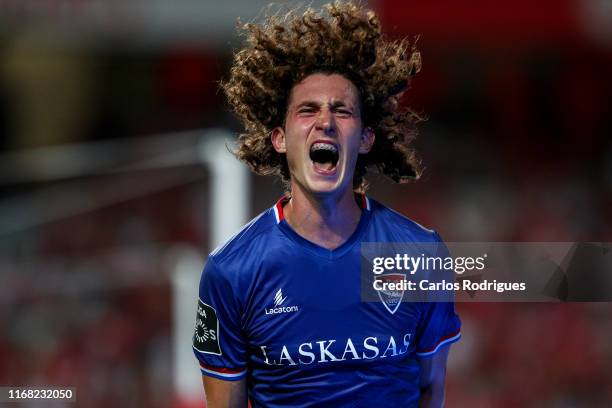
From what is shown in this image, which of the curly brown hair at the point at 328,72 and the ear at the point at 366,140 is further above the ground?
the curly brown hair at the point at 328,72

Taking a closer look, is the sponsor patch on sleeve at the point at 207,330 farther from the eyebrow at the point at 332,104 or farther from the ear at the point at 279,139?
the eyebrow at the point at 332,104

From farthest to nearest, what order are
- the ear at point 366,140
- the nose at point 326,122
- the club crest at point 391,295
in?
the ear at point 366,140, the club crest at point 391,295, the nose at point 326,122

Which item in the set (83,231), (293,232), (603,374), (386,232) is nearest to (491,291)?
(386,232)

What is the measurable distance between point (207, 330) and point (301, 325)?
1.10ft

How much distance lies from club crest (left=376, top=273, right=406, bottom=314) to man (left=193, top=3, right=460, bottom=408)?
1 cm

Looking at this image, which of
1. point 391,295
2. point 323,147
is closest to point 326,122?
point 323,147

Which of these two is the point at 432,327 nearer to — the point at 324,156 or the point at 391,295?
the point at 391,295

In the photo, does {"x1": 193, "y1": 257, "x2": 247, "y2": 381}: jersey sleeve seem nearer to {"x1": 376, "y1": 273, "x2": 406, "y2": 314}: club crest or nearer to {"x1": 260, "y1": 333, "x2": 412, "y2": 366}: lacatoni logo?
{"x1": 260, "y1": 333, "x2": 412, "y2": 366}: lacatoni logo

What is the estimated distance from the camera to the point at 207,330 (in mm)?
3604

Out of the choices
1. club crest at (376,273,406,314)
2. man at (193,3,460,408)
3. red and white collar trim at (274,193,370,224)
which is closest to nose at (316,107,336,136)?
man at (193,3,460,408)

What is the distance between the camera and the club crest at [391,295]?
11.7 ft

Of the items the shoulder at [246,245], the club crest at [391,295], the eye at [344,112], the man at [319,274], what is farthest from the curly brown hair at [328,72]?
the club crest at [391,295]

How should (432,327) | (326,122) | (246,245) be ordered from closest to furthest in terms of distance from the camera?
(326,122) < (246,245) < (432,327)

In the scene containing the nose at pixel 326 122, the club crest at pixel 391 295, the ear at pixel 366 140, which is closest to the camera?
the nose at pixel 326 122
